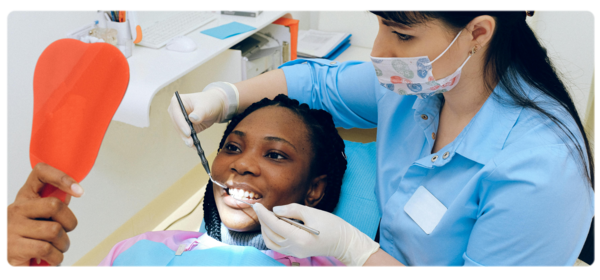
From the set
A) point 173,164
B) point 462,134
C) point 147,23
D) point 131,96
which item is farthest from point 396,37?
point 173,164

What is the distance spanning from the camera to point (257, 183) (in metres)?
1.28

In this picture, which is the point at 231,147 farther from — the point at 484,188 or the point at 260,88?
the point at 484,188

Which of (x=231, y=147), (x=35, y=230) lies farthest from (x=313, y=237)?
(x=35, y=230)

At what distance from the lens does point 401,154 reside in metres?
1.34

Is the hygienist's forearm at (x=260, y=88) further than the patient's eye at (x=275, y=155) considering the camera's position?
Yes

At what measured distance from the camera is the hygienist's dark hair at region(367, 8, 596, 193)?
3.23 feet

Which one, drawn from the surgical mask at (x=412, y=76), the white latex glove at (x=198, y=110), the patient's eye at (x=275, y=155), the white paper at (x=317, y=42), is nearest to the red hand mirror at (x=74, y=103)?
the white latex glove at (x=198, y=110)

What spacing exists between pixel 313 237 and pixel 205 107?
56cm

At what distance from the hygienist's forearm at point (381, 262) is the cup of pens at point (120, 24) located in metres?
1.33

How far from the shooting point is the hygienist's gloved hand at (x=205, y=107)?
136 cm

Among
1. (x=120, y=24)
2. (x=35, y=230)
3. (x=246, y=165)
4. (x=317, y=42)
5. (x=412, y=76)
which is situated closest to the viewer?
(x=35, y=230)

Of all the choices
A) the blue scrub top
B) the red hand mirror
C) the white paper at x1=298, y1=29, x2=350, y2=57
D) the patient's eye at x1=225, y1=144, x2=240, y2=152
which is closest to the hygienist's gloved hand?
the patient's eye at x1=225, y1=144, x2=240, y2=152

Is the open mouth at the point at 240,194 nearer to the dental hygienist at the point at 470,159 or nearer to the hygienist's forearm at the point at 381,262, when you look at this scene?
the dental hygienist at the point at 470,159
